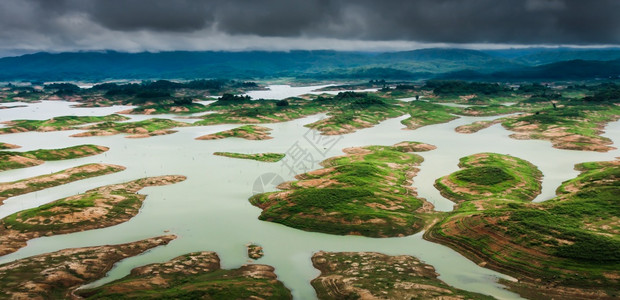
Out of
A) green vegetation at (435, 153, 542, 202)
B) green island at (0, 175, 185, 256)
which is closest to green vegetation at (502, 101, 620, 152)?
green vegetation at (435, 153, 542, 202)

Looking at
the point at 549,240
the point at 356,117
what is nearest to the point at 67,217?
the point at 549,240

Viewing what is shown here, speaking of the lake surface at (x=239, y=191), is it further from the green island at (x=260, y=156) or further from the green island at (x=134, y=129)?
the green island at (x=134, y=129)

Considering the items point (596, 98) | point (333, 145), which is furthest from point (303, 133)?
point (596, 98)

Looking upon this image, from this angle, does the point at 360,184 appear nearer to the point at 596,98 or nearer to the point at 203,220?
the point at 203,220

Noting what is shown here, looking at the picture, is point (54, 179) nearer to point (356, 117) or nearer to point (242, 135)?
point (242, 135)

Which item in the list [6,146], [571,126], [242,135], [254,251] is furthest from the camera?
[571,126]

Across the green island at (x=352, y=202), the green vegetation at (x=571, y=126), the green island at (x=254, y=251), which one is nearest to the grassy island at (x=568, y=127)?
the green vegetation at (x=571, y=126)
